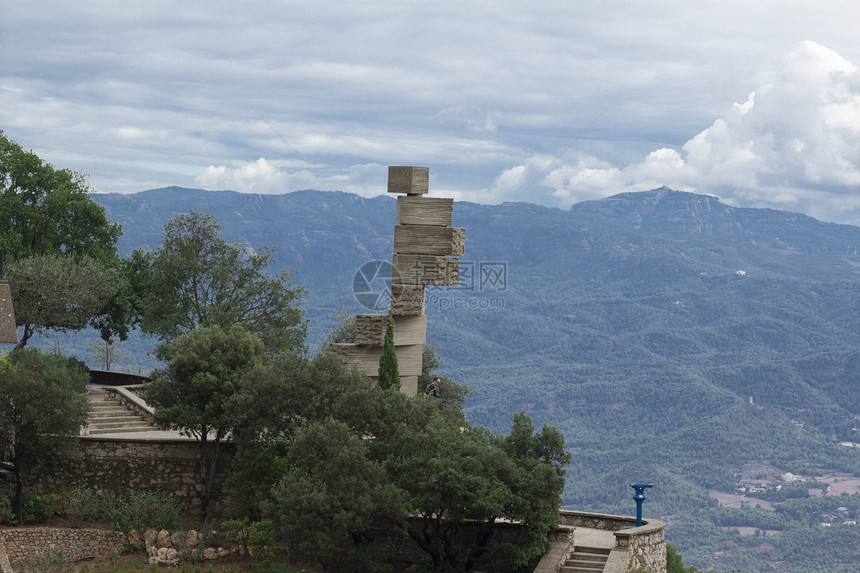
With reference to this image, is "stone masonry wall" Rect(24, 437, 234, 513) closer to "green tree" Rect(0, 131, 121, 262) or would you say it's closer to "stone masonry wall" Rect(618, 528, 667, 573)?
"stone masonry wall" Rect(618, 528, 667, 573)

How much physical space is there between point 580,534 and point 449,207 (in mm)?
11718

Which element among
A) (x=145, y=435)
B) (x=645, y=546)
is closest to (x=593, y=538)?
(x=645, y=546)

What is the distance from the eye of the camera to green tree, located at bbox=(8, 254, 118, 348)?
1619 inches

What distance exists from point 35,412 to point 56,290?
1433 cm

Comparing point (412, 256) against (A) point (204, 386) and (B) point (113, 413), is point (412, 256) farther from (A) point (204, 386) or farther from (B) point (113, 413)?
(B) point (113, 413)

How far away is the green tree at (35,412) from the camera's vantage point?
93.3ft

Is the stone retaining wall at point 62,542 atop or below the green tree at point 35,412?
below

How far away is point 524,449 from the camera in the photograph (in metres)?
28.1

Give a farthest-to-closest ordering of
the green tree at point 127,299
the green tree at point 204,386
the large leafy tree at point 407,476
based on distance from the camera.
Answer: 1. the green tree at point 127,299
2. the green tree at point 204,386
3. the large leafy tree at point 407,476

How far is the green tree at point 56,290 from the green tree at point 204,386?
12658 mm

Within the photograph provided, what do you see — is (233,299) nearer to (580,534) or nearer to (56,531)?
(56,531)

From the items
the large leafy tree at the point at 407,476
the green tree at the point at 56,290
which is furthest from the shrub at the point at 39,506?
the green tree at the point at 56,290

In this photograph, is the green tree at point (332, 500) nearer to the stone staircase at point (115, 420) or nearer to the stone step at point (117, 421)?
the stone staircase at point (115, 420)

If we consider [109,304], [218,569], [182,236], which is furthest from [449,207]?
[109,304]
